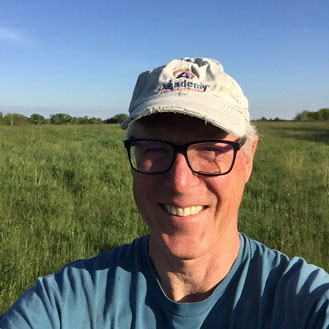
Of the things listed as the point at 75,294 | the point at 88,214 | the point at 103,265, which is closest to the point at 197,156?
the point at 103,265

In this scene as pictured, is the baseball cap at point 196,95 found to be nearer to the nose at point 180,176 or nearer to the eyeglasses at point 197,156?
the eyeglasses at point 197,156

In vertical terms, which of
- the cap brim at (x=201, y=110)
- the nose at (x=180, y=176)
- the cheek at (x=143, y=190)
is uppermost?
the cap brim at (x=201, y=110)

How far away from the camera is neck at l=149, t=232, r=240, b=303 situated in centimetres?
151

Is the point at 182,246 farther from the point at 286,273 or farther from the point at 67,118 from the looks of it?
the point at 67,118

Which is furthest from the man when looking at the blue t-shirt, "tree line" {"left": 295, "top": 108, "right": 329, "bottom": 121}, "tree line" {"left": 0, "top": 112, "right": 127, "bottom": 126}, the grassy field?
"tree line" {"left": 295, "top": 108, "right": 329, "bottom": 121}

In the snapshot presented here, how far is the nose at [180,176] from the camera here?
1.44 metres

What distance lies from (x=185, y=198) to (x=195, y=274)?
13.4 inches

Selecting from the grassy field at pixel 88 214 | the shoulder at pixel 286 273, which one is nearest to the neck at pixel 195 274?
the shoulder at pixel 286 273

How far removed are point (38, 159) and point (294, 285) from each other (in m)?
9.50

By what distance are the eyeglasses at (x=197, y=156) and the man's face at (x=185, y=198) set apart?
0.02 metres

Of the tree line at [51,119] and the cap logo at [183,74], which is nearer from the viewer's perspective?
the cap logo at [183,74]

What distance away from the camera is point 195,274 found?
1.52 metres

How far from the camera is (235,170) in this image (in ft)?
5.00

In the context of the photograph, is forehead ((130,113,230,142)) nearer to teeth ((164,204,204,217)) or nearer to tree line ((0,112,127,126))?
teeth ((164,204,204,217))
